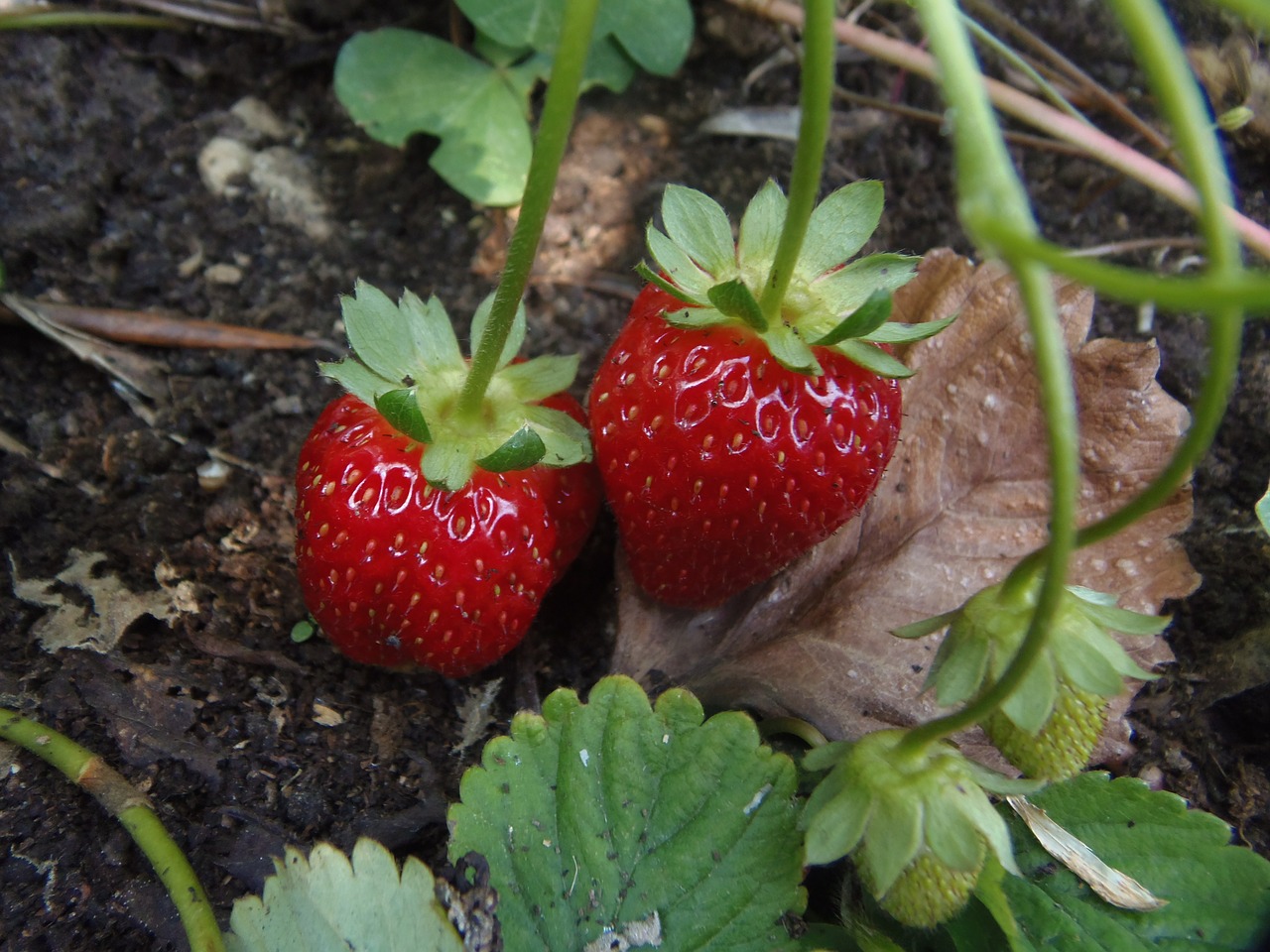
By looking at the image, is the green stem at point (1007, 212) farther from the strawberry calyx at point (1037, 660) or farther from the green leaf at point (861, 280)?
the green leaf at point (861, 280)

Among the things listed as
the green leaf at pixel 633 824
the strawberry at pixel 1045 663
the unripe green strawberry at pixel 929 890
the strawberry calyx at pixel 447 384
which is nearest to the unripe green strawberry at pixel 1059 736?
the strawberry at pixel 1045 663

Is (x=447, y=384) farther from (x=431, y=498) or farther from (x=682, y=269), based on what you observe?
(x=682, y=269)

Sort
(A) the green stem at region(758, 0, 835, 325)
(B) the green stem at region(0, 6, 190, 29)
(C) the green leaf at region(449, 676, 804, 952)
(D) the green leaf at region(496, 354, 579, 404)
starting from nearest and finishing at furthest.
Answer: (A) the green stem at region(758, 0, 835, 325) → (C) the green leaf at region(449, 676, 804, 952) → (D) the green leaf at region(496, 354, 579, 404) → (B) the green stem at region(0, 6, 190, 29)

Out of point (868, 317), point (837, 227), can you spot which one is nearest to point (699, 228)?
point (837, 227)

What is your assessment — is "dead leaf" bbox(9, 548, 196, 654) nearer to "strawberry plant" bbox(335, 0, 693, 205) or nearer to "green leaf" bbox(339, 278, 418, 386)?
"green leaf" bbox(339, 278, 418, 386)

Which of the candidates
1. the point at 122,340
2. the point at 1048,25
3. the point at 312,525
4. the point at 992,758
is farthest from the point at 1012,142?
the point at 122,340

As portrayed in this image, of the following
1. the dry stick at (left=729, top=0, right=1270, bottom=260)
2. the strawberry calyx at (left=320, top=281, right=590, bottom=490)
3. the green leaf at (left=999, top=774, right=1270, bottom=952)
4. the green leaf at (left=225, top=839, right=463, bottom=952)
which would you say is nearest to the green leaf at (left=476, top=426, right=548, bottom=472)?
the strawberry calyx at (left=320, top=281, right=590, bottom=490)

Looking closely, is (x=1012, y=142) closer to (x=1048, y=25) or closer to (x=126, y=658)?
(x=1048, y=25)
